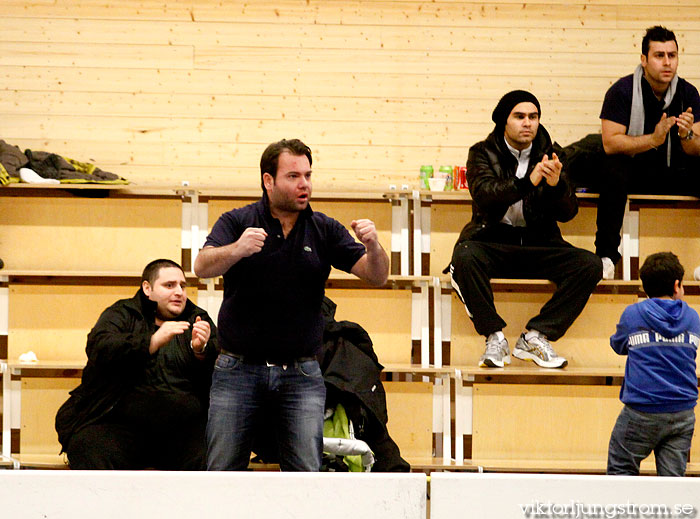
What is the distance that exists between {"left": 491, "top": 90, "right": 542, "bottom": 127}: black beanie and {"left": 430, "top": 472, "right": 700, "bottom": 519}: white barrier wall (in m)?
2.52

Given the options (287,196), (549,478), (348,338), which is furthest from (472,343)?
(549,478)

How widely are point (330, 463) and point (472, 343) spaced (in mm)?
1193

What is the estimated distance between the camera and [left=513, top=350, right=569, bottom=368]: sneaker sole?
4.18 m

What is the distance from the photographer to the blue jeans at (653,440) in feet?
11.0

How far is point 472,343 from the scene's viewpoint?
14.6 feet

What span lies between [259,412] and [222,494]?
81cm

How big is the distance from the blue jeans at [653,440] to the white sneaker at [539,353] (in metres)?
0.75

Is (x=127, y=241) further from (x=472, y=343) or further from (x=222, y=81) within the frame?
(x=472, y=343)

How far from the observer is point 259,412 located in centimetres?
291

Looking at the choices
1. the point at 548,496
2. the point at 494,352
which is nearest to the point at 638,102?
the point at 494,352

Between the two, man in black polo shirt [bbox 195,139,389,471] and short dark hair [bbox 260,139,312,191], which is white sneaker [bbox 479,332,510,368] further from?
short dark hair [bbox 260,139,312,191]

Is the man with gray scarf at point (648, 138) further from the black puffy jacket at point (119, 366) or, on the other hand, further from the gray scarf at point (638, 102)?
the black puffy jacket at point (119, 366)

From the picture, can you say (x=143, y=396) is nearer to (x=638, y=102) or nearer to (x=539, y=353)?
(x=539, y=353)

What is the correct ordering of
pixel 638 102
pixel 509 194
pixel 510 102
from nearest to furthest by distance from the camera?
pixel 509 194, pixel 510 102, pixel 638 102
